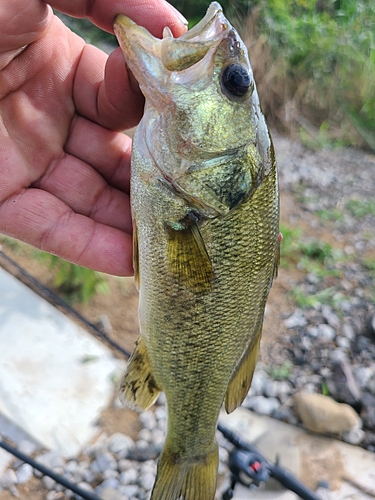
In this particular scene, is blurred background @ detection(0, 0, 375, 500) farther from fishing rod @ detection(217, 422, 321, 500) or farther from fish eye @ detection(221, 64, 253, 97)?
fish eye @ detection(221, 64, 253, 97)

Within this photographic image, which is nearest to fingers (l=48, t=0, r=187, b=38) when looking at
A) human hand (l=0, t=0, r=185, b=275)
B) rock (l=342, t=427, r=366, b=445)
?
human hand (l=0, t=0, r=185, b=275)

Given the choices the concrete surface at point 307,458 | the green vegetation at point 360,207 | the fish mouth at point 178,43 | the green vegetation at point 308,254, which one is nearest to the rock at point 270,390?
the concrete surface at point 307,458

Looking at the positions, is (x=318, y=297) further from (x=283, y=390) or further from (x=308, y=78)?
(x=308, y=78)

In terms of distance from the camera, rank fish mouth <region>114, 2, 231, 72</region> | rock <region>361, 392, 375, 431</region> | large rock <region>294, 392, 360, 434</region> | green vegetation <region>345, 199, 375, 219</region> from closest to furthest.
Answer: fish mouth <region>114, 2, 231, 72</region>
large rock <region>294, 392, 360, 434</region>
rock <region>361, 392, 375, 431</region>
green vegetation <region>345, 199, 375, 219</region>

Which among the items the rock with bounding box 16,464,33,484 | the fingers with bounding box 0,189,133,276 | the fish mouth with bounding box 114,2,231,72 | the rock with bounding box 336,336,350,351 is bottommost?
the rock with bounding box 16,464,33,484

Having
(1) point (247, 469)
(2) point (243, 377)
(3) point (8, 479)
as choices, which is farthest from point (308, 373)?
(3) point (8, 479)
